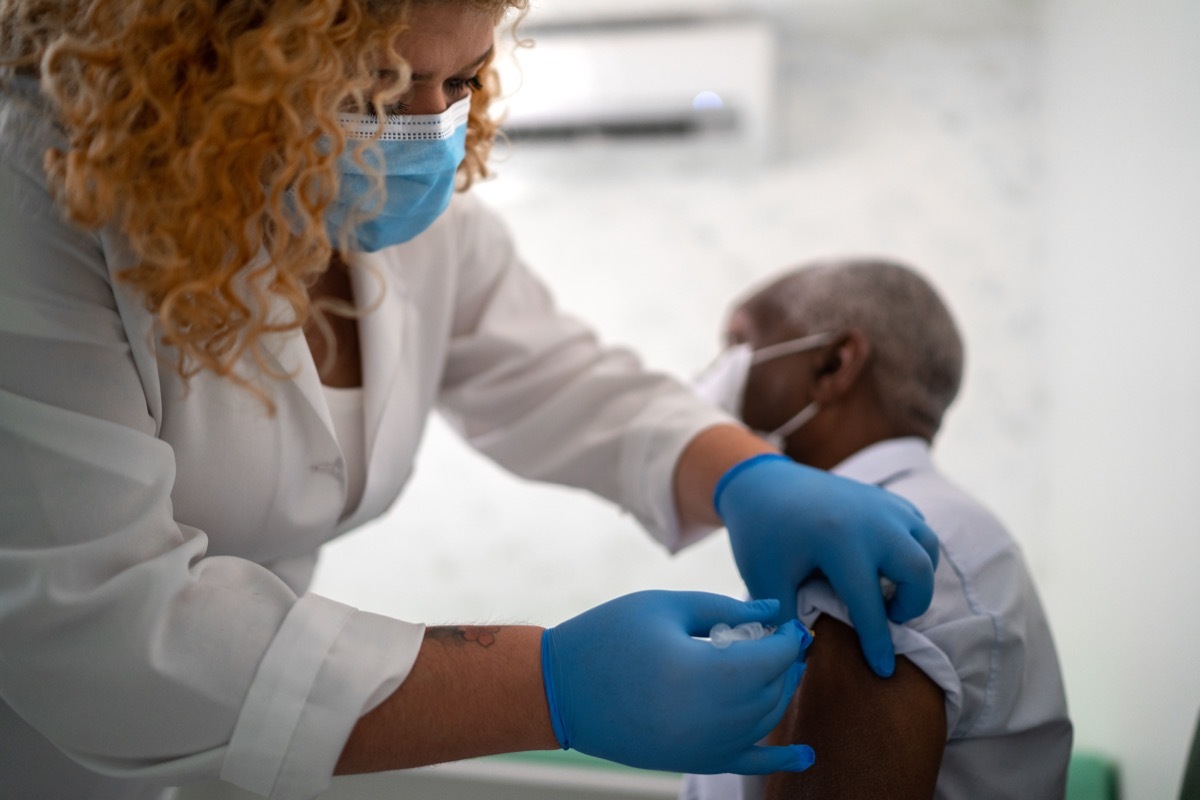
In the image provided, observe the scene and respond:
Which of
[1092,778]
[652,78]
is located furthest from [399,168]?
[652,78]

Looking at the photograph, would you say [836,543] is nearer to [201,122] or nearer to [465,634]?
[465,634]

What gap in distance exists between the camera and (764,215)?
3.03 meters

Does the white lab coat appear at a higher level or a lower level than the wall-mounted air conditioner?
lower

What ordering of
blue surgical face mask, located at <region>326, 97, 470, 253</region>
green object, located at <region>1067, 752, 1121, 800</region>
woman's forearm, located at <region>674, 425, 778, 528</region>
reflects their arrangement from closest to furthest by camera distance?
blue surgical face mask, located at <region>326, 97, 470, 253</region> → woman's forearm, located at <region>674, 425, 778, 528</region> → green object, located at <region>1067, 752, 1121, 800</region>

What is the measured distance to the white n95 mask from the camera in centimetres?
165

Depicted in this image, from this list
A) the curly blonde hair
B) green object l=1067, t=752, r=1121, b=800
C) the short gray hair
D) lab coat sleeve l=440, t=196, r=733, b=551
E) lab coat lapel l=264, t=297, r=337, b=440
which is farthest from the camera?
green object l=1067, t=752, r=1121, b=800

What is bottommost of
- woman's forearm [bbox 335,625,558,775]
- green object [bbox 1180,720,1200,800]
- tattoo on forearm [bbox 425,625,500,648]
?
→ green object [bbox 1180,720,1200,800]

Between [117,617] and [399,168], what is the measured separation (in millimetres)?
489

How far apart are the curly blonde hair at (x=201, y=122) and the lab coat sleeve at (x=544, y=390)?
0.56 m

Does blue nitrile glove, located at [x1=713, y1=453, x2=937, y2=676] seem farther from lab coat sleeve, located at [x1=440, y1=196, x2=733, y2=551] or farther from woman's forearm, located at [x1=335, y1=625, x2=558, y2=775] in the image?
woman's forearm, located at [x1=335, y1=625, x2=558, y2=775]

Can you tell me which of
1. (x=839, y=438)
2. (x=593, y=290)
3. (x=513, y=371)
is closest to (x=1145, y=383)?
(x=839, y=438)

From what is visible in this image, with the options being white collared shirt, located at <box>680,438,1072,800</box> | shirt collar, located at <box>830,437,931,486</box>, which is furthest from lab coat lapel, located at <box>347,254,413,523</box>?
shirt collar, located at <box>830,437,931,486</box>

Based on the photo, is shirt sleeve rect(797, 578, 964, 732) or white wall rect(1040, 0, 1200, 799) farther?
white wall rect(1040, 0, 1200, 799)

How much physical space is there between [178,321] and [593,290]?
2.28 m
